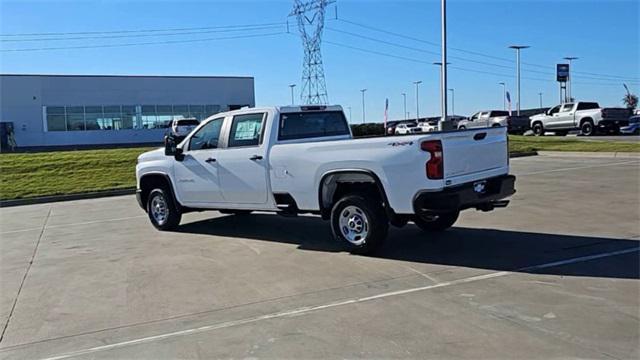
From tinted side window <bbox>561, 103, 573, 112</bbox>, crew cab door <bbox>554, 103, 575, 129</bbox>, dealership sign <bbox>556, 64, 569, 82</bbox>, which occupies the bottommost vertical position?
crew cab door <bbox>554, 103, 575, 129</bbox>

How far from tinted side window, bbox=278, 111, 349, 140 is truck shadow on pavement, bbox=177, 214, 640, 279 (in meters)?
1.56

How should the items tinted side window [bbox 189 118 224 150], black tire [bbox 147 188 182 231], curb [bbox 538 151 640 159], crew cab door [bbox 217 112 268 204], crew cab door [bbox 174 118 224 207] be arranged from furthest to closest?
curb [bbox 538 151 640 159] < black tire [bbox 147 188 182 231] < tinted side window [bbox 189 118 224 150] < crew cab door [bbox 174 118 224 207] < crew cab door [bbox 217 112 268 204]

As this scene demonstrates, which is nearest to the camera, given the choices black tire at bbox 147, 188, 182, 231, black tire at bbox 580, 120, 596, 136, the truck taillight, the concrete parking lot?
the concrete parking lot

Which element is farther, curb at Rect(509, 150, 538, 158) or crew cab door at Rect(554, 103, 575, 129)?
crew cab door at Rect(554, 103, 575, 129)

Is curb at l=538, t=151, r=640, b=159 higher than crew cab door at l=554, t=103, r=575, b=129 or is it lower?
lower

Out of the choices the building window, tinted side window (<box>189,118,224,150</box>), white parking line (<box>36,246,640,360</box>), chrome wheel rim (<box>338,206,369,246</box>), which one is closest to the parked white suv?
chrome wheel rim (<box>338,206,369,246</box>)

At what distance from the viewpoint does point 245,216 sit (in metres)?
11.8

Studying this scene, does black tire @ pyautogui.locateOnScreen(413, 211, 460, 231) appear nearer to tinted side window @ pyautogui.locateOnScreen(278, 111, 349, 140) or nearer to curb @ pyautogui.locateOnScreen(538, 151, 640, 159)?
tinted side window @ pyautogui.locateOnScreen(278, 111, 349, 140)

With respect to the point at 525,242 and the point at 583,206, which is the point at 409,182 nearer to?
the point at 525,242

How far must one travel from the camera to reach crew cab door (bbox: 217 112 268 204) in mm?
8812

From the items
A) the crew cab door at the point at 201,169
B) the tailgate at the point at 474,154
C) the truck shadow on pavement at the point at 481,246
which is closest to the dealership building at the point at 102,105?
the crew cab door at the point at 201,169

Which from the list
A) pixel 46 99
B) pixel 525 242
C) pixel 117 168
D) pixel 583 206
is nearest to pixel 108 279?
pixel 525 242

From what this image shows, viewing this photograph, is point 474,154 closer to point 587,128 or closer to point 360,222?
point 360,222

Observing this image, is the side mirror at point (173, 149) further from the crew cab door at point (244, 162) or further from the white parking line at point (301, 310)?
the white parking line at point (301, 310)
